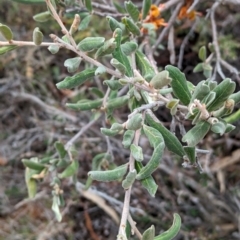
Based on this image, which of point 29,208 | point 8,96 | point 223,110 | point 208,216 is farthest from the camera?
point 8,96

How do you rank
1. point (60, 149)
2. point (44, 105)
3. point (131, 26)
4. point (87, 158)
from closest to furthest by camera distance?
point (131, 26) → point (60, 149) → point (87, 158) → point (44, 105)

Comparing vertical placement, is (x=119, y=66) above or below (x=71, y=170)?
above

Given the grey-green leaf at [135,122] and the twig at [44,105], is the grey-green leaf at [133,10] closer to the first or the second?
the grey-green leaf at [135,122]

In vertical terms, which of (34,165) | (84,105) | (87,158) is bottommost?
(87,158)

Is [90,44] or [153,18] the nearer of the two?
[90,44]

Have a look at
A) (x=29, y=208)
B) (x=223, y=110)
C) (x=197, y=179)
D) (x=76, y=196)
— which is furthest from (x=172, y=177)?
(x=223, y=110)

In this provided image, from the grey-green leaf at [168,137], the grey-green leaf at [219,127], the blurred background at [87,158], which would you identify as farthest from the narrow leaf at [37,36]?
the blurred background at [87,158]

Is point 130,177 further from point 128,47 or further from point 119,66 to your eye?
point 128,47

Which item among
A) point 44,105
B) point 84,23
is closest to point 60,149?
point 84,23

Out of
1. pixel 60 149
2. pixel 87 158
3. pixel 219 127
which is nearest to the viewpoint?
pixel 219 127

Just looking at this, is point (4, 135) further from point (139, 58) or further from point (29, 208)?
point (139, 58)

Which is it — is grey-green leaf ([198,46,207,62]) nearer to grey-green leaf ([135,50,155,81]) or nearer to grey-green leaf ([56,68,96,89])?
grey-green leaf ([135,50,155,81])
